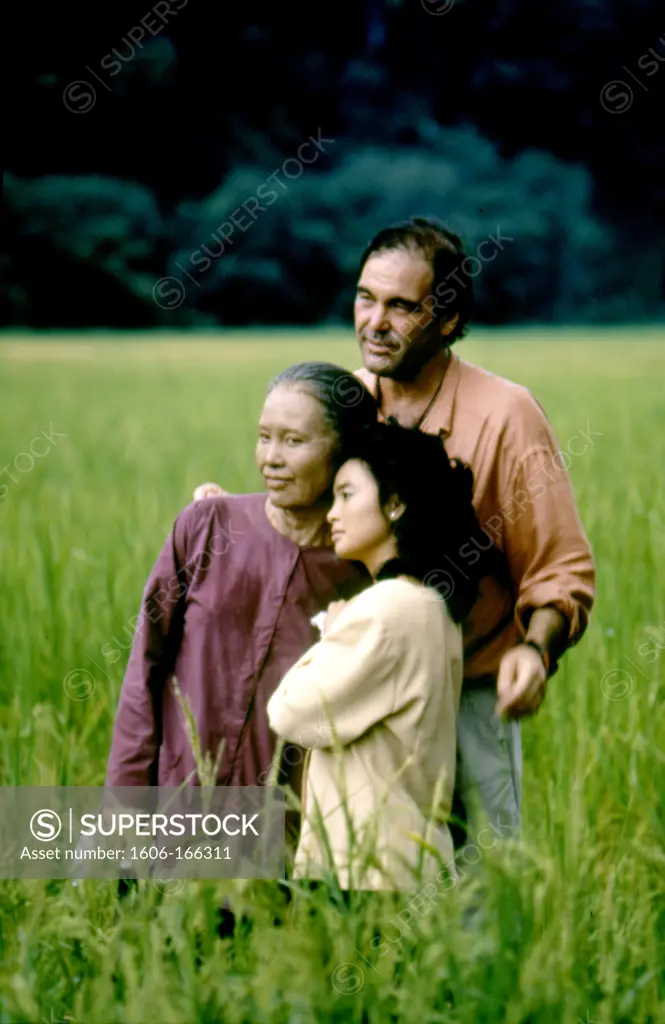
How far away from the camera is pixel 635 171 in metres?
22.9

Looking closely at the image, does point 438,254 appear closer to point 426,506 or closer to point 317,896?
point 426,506

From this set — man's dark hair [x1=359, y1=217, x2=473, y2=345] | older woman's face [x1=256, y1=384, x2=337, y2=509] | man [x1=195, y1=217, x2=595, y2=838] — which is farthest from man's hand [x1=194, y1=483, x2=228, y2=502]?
man's dark hair [x1=359, y1=217, x2=473, y2=345]

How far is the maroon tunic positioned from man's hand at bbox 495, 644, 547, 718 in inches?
9.9

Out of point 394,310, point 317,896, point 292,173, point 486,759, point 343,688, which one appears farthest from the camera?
point 292,173

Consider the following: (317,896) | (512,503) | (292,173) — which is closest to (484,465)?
(512,503)

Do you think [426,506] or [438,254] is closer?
[426,506]

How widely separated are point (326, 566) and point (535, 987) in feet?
2.32

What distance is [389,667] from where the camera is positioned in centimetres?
185

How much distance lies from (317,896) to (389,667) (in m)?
0.30

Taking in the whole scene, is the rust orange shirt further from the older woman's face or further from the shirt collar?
the older woman's face

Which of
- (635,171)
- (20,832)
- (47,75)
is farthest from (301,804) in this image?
(635,171)

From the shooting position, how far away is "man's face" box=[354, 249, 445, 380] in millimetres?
2068

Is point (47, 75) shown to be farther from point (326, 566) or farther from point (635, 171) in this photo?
point (326, 566)

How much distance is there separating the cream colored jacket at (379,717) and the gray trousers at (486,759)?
22 centimetres
